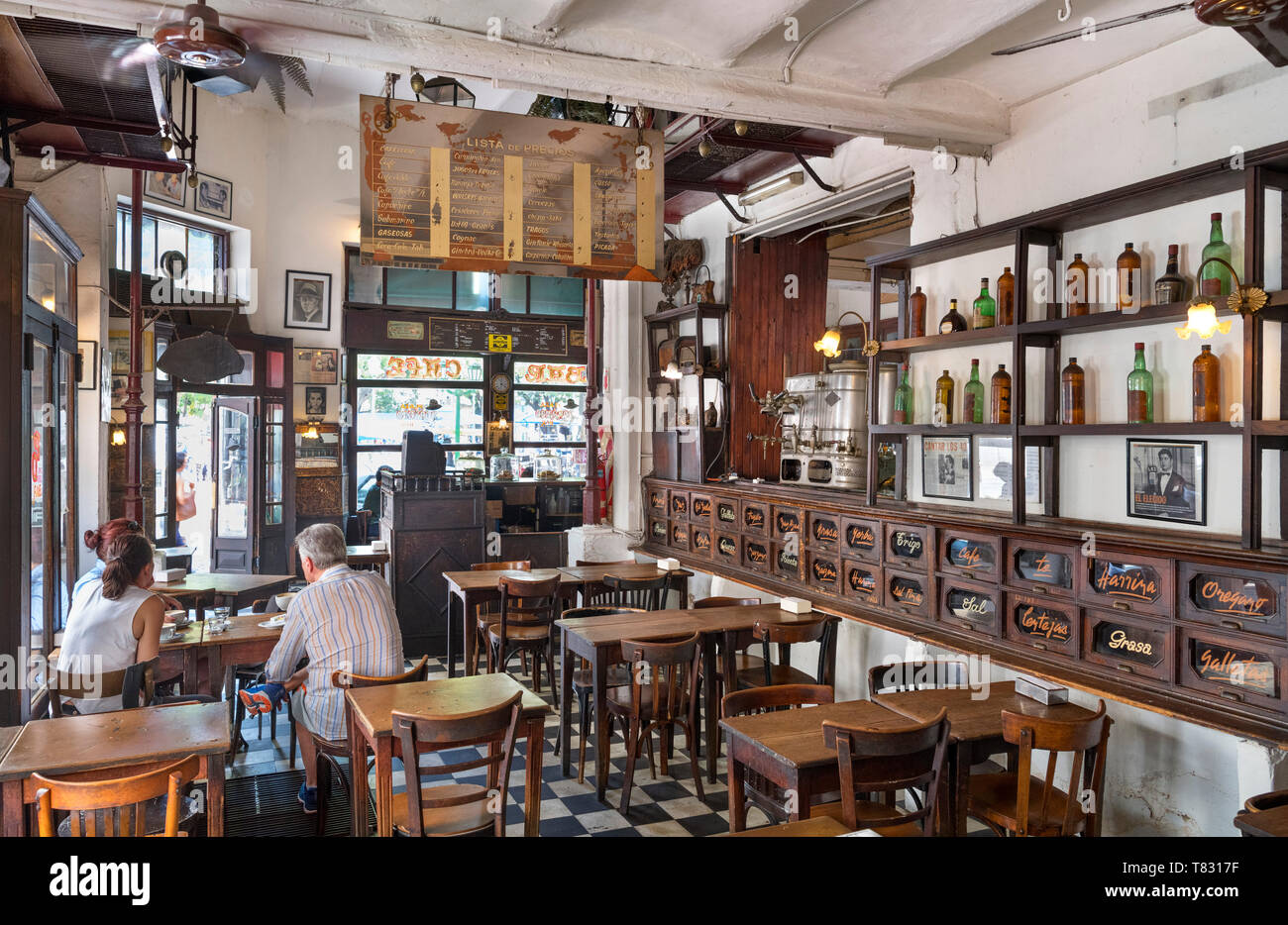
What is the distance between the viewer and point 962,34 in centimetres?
389

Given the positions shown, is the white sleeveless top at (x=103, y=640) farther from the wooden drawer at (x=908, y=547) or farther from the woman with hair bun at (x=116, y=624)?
the wooden drawer at (x=908, y=547)

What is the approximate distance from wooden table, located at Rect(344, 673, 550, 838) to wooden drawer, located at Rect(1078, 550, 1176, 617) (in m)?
2.49

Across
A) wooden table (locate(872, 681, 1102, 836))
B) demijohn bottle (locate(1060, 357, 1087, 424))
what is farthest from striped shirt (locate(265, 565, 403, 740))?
demijohn bottle (locate(1060, 357, 1087, 424))

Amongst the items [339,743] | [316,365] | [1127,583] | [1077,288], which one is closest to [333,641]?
[339,743]

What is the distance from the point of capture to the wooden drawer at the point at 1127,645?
3.59m

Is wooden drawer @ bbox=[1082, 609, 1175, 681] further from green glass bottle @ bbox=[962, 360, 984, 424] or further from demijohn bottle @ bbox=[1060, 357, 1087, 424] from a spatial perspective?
green glass bottle @ bbox=[962, 360, 984, 424]

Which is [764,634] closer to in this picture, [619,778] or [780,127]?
[619,778]

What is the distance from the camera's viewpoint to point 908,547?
496cm

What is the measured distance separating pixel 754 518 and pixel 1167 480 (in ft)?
10.0

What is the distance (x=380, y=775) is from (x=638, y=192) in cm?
296

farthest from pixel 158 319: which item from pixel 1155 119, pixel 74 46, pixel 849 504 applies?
pixel 1155 119

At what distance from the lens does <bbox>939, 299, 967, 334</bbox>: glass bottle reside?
484cm

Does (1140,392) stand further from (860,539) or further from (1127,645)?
(860,539)

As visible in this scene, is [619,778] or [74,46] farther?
[619,778]
